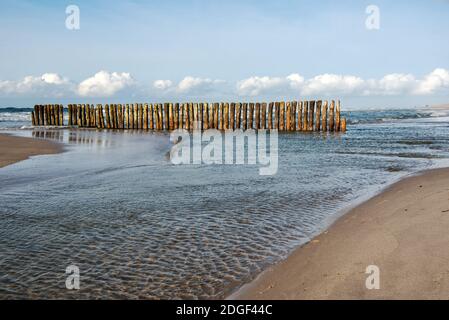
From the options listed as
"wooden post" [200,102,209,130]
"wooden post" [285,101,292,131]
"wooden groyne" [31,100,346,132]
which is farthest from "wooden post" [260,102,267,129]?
"wooden post" [200,102,209,130]

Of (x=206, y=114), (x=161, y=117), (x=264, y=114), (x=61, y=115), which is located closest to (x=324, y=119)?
(x=264, y=114)

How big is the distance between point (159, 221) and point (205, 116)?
29.1 meters

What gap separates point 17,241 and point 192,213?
83.7 inches

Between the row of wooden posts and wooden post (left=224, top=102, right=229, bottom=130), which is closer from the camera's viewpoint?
wooden post (left=224, top=102, right=229, bottom=130)

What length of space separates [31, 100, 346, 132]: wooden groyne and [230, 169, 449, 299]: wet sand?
892 inches

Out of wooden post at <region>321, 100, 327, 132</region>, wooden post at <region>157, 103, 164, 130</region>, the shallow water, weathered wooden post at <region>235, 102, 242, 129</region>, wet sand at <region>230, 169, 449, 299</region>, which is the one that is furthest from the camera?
wooden post at <region>157, 103, 164, 130</region>

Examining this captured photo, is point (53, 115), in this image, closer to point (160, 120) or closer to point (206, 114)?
point (160, 120)

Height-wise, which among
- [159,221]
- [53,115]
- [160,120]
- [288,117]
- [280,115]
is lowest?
[159,221]

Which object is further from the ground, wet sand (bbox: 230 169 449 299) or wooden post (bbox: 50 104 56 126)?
wooden post (bbox: 50 104 56 126)

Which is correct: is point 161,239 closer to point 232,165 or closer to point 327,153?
point 232,165

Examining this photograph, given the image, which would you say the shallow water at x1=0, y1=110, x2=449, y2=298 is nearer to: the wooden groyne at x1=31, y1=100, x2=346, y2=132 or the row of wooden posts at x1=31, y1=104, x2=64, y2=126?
the wooden groyne at x1=31, y1=100, x2=346, y2=132

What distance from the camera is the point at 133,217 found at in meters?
5.67

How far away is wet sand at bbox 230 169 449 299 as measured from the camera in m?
3.03

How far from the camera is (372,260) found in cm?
363
